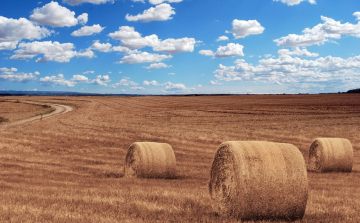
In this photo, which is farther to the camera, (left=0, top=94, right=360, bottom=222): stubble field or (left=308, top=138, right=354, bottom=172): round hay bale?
(left=308, top=138, right=354, bottom=172): round hay bale

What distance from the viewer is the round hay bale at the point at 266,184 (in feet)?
23.9

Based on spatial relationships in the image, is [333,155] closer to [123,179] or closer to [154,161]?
[154,161]

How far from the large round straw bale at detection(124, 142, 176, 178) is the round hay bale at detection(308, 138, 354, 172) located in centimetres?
650

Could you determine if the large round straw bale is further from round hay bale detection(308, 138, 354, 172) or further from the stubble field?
round hay bale detection(308, 138, 354, 172)

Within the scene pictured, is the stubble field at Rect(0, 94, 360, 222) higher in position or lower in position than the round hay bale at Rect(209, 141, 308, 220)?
lower

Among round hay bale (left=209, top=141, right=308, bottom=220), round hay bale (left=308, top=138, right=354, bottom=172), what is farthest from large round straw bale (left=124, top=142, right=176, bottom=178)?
round hay bale (left=308, top=138, right=354, bottom=172)

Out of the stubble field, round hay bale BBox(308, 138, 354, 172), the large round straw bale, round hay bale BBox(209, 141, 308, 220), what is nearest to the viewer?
round hay bale BBox(209, 141, 308, 220)

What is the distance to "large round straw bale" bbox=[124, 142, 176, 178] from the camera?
44.8 ft

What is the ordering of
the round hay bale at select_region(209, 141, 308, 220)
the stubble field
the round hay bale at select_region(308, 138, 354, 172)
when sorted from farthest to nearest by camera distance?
1. the round hay bale at select_region(308, 138, 354, 172)
2. the stubble field
3. the round hay bale at select_region(209, 141, 308, 220)

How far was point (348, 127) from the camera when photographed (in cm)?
3011

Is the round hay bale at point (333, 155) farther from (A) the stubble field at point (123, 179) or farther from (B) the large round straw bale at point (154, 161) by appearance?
(B) the large round straw bale at point (154, 161)

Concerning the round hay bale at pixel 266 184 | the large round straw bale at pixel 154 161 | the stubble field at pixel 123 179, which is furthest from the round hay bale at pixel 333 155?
the round hay bale at pixel 266 184

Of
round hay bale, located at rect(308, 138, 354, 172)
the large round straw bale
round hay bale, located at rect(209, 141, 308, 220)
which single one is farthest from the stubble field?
round hay bale, located at rect(308, 138, 354, 172)

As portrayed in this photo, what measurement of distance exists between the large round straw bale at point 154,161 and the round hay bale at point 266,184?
5.79m
